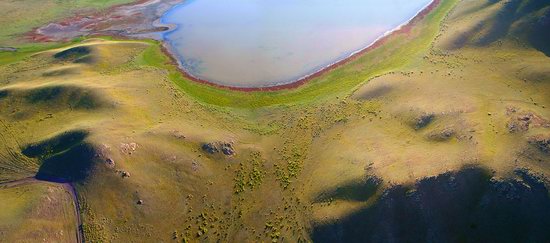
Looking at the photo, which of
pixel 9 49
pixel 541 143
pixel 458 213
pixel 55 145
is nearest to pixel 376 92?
pixel 541 143

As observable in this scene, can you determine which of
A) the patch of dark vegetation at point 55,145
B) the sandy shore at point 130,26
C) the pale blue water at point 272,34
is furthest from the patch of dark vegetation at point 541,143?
the patch of dark vegetation at point 55,145

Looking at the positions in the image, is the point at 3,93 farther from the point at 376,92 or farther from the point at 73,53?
the point at 376,92

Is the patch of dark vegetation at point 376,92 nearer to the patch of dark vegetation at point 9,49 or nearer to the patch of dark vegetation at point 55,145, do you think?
the patch of dark vegetation at point 55,145

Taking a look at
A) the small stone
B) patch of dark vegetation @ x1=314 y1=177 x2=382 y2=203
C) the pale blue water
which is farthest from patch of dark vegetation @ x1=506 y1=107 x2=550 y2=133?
the small stone

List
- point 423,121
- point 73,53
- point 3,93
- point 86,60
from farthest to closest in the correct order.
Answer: point 73,53 → point 86,60 → point 3,93 → point 423,121

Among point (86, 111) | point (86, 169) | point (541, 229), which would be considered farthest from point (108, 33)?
point (541, 229)

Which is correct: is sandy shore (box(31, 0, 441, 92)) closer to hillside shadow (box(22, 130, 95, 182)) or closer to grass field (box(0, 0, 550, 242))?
grass field (box(0, 0, 550, 242))

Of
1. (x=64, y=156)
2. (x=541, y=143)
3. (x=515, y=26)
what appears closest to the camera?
(x=541, y=143)
